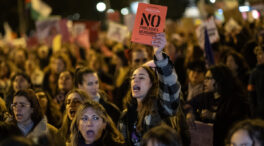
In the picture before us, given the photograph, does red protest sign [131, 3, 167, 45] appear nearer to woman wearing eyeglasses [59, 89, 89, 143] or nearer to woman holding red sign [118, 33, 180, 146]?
woman holding red sign [118, 33, 180, 146]

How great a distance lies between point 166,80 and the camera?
13.4 ft

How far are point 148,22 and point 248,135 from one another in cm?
156

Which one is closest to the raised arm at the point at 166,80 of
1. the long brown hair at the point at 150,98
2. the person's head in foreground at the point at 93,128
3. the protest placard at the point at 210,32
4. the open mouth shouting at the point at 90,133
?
the long brown hair at the point at 150,98

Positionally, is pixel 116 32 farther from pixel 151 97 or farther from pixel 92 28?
pixel 151 97

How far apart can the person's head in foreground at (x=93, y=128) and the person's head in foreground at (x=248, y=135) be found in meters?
1.16

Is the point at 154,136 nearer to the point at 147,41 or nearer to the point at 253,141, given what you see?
the point at 253,141

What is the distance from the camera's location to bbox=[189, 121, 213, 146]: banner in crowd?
16.8 ft

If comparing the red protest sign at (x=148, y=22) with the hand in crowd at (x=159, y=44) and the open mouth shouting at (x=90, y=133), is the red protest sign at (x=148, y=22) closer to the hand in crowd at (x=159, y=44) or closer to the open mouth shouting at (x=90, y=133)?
the hand in crowd at (x=159, y=44)

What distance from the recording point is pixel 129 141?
14.6ft

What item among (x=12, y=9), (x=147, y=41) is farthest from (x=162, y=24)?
(x=12, y=9)

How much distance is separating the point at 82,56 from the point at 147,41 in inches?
415

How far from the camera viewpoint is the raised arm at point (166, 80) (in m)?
4.03

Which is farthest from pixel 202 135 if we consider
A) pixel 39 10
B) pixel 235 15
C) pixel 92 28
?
pixel 39 10

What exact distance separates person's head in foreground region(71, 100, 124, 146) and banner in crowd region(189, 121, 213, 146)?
1234 mm
